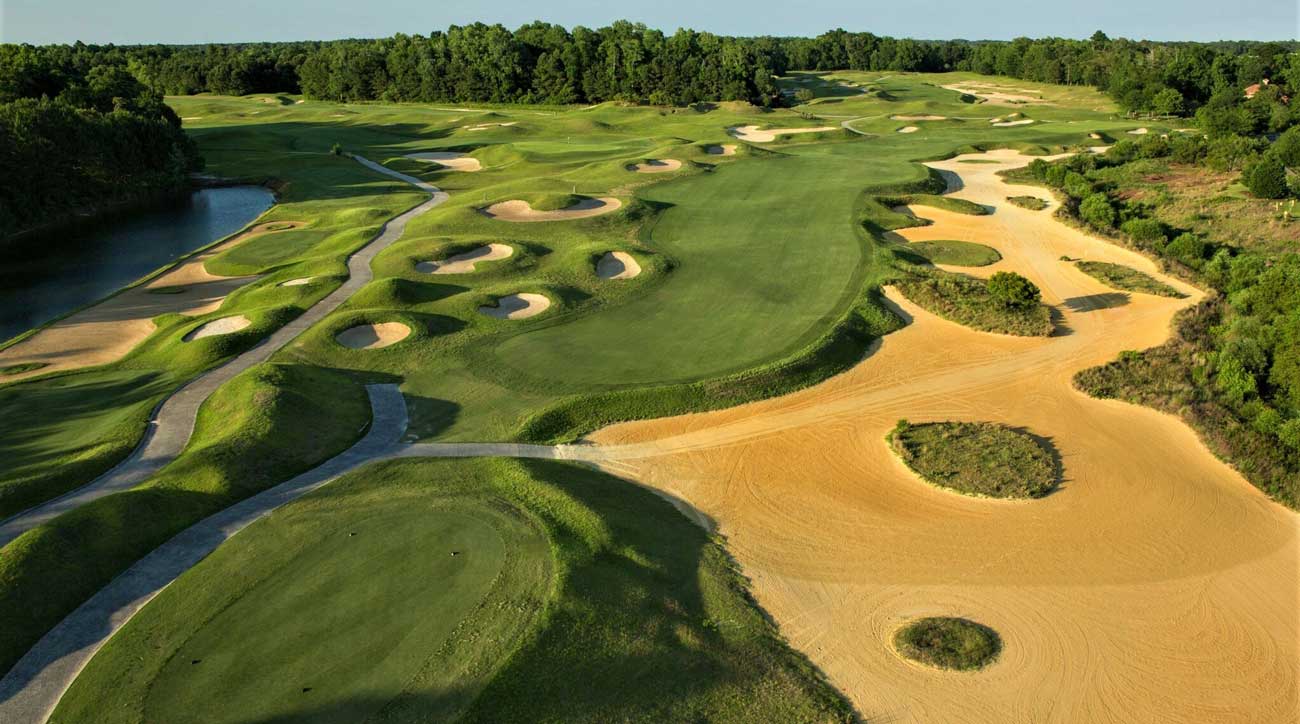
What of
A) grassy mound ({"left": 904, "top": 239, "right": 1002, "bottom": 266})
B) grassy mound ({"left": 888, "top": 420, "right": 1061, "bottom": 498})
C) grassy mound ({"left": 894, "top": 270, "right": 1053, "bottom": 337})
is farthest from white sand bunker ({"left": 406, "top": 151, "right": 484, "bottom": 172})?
grassy mound ({"left": 888, "top": 420, "right": 1061, "bottom": 498})

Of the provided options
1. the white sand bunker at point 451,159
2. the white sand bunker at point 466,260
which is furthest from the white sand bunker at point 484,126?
the white sand bunker at point 466,260

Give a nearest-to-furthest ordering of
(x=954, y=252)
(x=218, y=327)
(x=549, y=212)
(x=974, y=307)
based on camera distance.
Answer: (x=218, y=327) → (x=974, y=307) → (x=954, y=252) → (x=549, y=212)

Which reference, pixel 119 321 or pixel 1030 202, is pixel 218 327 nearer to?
pixel 119 321

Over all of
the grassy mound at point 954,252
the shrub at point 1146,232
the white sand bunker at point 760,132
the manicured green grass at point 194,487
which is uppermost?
the white sand bunker at point 760,132

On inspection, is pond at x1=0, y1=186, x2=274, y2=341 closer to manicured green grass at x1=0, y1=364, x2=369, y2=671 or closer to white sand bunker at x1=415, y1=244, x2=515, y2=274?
white sand bunker at x1=415, y1=244, x2=515, y2=274

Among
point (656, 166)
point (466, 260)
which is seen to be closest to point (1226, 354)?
point (466, 260)

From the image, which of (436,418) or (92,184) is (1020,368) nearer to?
(436,418)

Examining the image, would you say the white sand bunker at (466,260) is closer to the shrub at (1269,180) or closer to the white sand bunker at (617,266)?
the white sand bunker at (617,266)

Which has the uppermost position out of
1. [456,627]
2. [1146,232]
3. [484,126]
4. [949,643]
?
[484,126]
